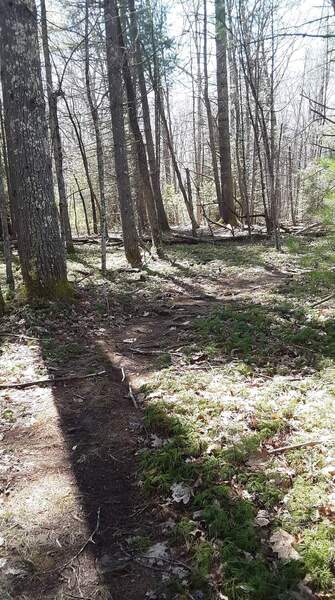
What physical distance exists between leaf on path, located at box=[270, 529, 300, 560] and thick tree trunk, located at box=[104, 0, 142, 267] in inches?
368

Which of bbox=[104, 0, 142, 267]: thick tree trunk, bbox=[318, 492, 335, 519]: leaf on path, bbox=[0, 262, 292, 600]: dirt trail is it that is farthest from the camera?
bbox=[104, 0, 142, 267]: thick tree trunk

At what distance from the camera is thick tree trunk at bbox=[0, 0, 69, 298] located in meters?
6.51

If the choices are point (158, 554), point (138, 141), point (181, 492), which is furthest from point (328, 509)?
point (138, 141)

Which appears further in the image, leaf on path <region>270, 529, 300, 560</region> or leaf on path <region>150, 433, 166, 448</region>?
leaf on path <region>150, 433, 166, 448</region>

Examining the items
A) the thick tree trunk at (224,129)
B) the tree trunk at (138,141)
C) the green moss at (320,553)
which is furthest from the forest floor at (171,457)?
the thick tree trunk at (224,129)

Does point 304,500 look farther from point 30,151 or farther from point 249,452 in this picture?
point 30,151

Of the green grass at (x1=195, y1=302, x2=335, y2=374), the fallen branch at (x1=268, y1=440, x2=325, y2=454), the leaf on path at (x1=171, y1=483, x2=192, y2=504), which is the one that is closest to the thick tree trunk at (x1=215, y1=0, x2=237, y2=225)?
the green grass at (x1=195, y1=302, x2=335, y2=374)

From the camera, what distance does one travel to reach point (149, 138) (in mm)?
14133

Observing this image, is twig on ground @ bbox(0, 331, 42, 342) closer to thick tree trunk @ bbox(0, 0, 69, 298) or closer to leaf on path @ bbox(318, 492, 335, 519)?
thick tree trunk @ bbox(0, 0, 69, 298)

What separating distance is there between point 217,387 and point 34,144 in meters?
5.01

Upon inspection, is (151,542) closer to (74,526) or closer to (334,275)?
(74,526)

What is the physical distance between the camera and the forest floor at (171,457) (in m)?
2.46

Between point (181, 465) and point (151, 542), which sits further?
point (181, 465)

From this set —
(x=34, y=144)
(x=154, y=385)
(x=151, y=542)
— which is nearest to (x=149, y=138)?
(x=34, y=144)
